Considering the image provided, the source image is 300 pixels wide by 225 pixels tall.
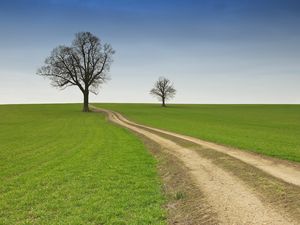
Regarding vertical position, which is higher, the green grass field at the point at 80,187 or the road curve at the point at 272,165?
the road curve at the point at 272,165

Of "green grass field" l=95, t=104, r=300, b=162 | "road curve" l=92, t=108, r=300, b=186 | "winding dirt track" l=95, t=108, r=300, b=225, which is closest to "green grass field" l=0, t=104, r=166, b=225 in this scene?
"winding dirt track" l=95, t=108, r=300, b=225

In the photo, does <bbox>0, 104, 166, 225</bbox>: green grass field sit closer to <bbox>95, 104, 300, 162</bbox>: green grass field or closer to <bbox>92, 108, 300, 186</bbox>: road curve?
<bbox>92, 108, 300, 186</bbox>: road curve

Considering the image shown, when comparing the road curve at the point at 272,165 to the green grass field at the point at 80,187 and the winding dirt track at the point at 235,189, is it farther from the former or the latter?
the green grass field at the point at 80,187

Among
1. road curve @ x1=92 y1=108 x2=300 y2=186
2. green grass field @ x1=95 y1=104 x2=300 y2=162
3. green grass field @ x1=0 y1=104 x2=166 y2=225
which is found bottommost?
green grass field @ x1=0 y1=104 x2=166 y2=225

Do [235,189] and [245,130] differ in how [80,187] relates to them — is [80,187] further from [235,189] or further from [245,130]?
[245,130]

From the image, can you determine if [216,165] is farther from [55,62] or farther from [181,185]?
[55,62]

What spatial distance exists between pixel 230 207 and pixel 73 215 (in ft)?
16.8

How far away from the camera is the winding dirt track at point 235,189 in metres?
10.2

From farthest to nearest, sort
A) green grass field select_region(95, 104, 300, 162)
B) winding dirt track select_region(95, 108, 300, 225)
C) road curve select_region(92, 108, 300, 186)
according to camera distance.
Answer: green grass field select_region(95, 104, 300, 162) → road curve select_region(92, 108, 300, 186) → winding dirt track select_region(95, 108, 300, 225)

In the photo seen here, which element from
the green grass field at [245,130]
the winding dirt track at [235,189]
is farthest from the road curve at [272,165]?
Answer: the green grass field at [245,130]

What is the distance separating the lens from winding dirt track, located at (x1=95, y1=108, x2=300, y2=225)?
1020 cm

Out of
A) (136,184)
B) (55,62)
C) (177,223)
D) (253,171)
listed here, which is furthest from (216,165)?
(55,62)

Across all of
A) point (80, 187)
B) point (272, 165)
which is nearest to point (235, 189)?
point (272, 165)

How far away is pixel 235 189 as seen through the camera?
1345cm
